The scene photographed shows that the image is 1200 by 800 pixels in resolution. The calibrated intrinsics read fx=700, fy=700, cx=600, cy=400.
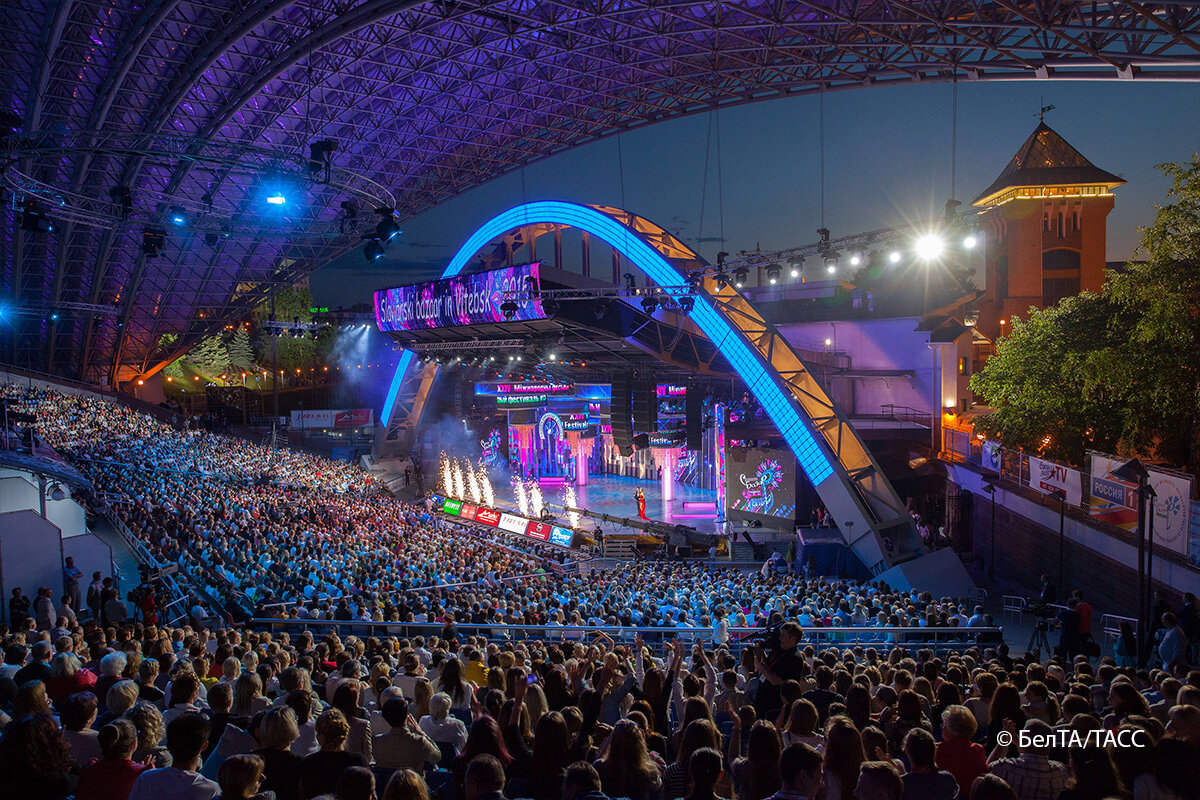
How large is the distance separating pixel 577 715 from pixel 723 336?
1874 centimetres

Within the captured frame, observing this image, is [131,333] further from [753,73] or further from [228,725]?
[228,725]

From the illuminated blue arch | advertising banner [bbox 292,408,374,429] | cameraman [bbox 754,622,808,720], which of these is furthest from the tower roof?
advertising banner [bbox 292,408,374,429]

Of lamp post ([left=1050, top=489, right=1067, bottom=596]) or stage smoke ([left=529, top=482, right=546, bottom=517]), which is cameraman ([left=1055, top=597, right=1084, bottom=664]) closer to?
lamp post ([left=1050, top=489, right=1067, bottom=596])

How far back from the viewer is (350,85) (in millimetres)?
29656

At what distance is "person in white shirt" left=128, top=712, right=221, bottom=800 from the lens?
3057 millimetres

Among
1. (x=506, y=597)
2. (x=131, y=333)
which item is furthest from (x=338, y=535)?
(x=131, y=333)

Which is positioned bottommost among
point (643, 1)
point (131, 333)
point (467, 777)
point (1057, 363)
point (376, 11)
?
point (467, 777)

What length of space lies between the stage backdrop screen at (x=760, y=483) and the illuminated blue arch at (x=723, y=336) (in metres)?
3.98

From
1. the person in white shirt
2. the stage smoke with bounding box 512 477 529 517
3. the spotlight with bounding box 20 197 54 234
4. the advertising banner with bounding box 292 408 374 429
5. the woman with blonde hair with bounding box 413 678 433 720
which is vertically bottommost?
the stage smoke with bounding box 512 477 529 517

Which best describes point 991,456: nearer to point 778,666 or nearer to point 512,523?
point 512,523

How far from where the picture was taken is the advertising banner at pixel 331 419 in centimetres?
4134

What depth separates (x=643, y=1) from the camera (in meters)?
21.3

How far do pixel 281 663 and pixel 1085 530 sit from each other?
15218 millimetres

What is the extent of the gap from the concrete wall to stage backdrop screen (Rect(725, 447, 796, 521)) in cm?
551
